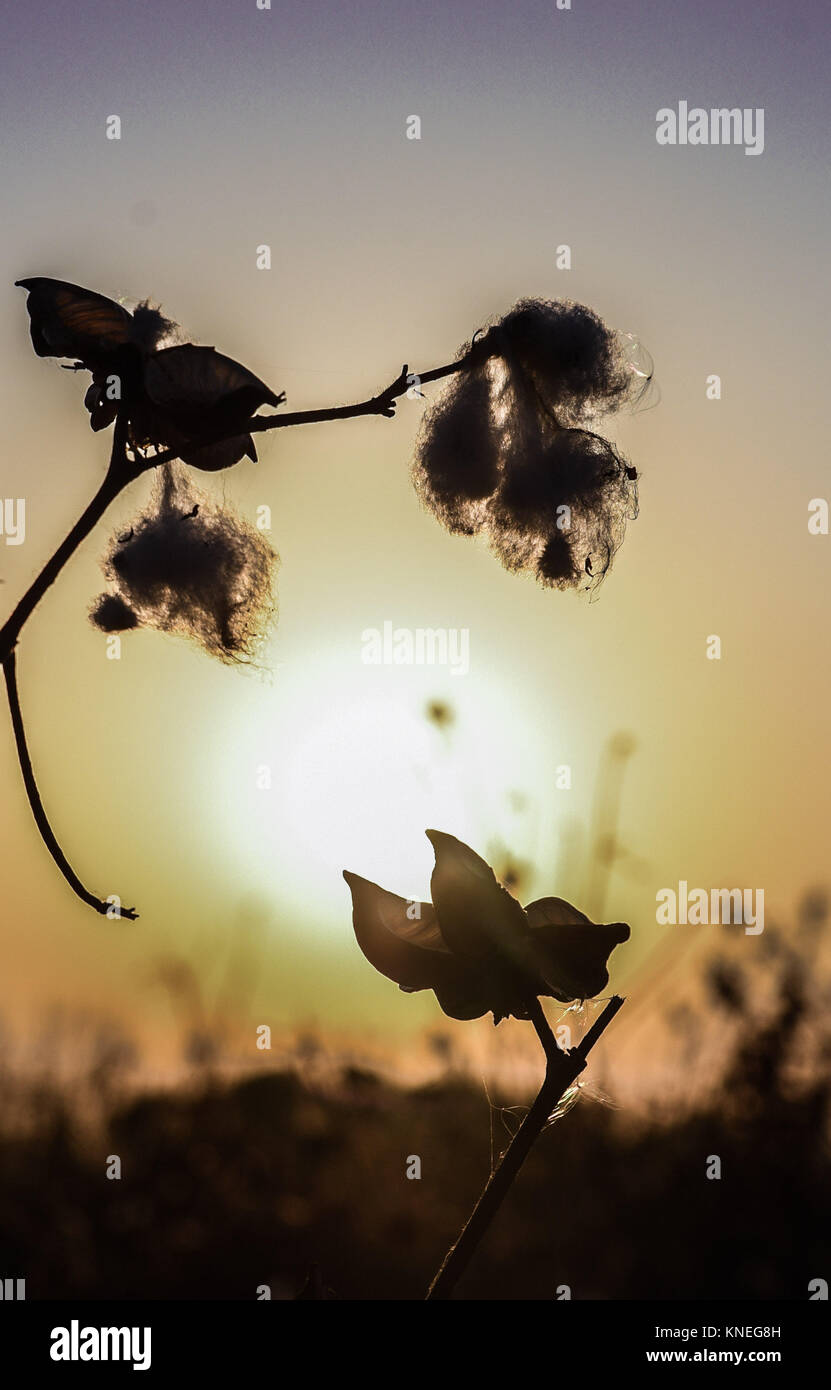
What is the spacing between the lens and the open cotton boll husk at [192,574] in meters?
1.34

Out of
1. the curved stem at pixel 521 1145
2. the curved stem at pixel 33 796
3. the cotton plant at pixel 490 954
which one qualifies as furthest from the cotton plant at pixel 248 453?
the curved stem at pixel 521 1145

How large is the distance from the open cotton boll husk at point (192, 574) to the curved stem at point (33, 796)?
376mm

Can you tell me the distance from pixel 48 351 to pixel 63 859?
1.49 feet

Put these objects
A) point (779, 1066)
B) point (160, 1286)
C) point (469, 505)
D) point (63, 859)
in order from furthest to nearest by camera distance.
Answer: point (160, 1286), point (779, 1066), point (469, 505), point (63, 859)

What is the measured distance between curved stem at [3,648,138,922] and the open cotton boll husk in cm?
38

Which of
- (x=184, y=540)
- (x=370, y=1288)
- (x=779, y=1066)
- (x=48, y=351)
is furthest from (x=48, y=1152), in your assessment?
(x=48, y=351)

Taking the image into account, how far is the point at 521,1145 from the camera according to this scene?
0.71m

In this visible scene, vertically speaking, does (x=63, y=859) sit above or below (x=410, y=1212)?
above

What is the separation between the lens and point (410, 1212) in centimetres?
516

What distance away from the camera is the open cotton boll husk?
134 cm

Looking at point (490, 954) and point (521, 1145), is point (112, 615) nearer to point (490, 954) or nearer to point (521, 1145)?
point (490, 954)

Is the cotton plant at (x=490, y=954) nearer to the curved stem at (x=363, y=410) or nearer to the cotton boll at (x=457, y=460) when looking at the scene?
the curved stem at (x=363, y=410)

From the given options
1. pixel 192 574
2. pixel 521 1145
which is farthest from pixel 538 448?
pixel 521 1145
